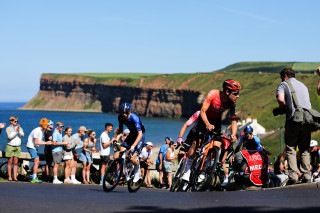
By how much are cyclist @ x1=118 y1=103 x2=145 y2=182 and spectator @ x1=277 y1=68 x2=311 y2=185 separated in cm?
280

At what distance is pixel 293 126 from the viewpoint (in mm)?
10289

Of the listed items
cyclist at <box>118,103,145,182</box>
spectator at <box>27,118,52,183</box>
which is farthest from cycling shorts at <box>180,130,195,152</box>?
spectator at <box>27,118,52,183</box>

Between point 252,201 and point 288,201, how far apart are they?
50 cm

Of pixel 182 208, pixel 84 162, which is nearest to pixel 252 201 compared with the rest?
pixel 182 208

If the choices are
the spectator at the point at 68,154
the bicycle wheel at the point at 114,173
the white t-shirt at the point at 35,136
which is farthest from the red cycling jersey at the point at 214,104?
the white t-shirt at the point at 35,136

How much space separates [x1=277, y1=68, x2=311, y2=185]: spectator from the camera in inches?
405

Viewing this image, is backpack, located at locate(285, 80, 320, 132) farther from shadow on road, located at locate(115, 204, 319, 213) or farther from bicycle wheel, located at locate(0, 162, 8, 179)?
bicycle wheel, located at locate(0, 162, 8, 179)

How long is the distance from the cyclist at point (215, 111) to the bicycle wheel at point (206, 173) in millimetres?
246

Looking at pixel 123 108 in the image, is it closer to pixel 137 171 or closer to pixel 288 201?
pixel 137 171

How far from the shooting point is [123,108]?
1098 cm

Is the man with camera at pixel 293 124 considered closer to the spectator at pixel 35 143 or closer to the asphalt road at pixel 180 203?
the asphalt road at pixel 180 203

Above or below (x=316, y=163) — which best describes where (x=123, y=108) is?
above

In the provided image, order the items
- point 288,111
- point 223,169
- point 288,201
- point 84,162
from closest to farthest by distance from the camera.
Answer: point 288,201, point 288,111, point 223,169, point 84,162

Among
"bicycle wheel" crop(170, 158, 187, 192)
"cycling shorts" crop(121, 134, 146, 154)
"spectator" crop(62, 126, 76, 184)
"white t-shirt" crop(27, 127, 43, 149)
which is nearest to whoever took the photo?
"bicycle wheel" crop(170, 158, 187, 192)
